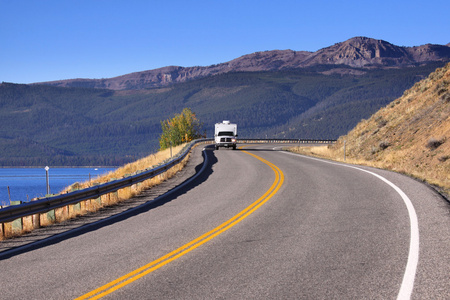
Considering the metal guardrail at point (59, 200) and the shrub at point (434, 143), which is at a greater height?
the shrub at point (434, 143)

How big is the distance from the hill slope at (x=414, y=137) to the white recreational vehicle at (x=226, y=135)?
10.0 m

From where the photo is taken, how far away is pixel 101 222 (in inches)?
421

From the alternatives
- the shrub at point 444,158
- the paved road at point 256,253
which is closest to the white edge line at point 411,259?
the paved road at point 256,253

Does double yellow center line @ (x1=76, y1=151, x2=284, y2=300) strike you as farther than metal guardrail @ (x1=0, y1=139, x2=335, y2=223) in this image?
No

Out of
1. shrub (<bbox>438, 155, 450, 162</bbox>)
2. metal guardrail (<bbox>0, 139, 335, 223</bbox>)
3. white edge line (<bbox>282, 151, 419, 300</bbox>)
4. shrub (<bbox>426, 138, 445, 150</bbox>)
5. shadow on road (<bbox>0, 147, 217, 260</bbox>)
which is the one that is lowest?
shadow on road (<bbox>0, 147, 217, 260</bbox>)

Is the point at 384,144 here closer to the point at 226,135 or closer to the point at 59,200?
the point at 226,135

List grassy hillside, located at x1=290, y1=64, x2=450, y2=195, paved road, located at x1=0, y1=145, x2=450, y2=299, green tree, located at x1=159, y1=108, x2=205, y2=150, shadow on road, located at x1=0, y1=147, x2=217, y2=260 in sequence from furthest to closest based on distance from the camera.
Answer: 1. green tree, located at x1=159, y1=108, x2=205, y2=150
2. grassy hillside, located at x1=290, y1=64, x2=450, y2=195
3. shadow on road, located at x1=0, y1=147, x2=217, y2=260
4. paved road, located at x1=0, y1=145, x2=450, y2=299

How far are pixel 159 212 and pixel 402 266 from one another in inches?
253

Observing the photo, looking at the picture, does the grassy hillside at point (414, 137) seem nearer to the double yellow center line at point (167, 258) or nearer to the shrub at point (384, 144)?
the shrub at point (384, 144)

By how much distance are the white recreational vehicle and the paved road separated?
109 feet

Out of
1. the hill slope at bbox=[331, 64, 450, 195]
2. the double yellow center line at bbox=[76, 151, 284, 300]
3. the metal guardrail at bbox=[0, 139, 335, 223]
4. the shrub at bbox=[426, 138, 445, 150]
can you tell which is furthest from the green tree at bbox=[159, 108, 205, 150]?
the double yellow center line at bbox=[76, 151, 284, 300]

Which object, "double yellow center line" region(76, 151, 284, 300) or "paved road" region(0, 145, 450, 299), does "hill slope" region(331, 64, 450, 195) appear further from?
"double yellow center line" region(76, 151, 284, 300)

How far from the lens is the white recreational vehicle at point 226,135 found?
152 ft

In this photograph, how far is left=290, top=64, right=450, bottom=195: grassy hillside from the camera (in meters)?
20.4
